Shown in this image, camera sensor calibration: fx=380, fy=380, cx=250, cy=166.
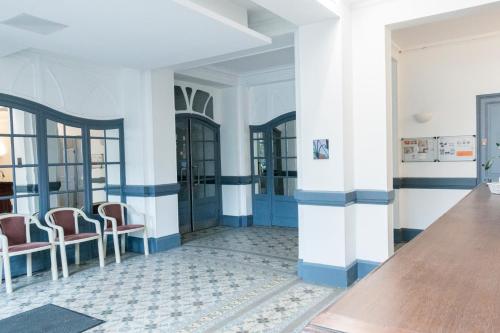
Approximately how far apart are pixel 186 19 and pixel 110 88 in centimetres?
276

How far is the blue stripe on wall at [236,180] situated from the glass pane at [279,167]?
577 millimetres

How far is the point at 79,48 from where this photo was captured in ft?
14.0

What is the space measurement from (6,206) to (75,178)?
93 cm

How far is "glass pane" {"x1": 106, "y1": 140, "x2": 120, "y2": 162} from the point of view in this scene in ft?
19.1

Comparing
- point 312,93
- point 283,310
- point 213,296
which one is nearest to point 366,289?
point 283,310

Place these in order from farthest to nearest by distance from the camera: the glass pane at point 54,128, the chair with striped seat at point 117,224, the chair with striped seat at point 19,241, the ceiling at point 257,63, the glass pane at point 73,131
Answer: the ceiling at point 257,63 < the glass pane at point 73,131 < the chair with striped seat at point 117,224 < the glass pane at point 54,128 < the chair with striped seat at point 19,241

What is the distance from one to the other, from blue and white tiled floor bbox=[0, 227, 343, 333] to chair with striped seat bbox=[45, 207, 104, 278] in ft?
0.82

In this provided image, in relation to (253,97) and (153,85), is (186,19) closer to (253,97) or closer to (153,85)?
(153,85)

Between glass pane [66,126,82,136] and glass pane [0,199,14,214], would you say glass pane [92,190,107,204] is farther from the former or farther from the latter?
glass pane [0,199,14,214]

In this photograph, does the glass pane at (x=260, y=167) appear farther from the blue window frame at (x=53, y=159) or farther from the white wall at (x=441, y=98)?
the blue window frame at (x=53, y=159)

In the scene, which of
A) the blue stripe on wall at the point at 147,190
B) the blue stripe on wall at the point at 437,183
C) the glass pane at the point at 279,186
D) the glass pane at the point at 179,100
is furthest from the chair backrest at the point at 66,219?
the blue stripe on wall at the point at 437,183

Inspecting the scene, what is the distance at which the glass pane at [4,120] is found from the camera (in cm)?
460

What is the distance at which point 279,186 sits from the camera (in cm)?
750

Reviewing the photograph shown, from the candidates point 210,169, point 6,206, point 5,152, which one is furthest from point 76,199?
point 210,169
